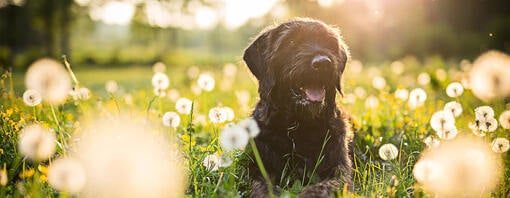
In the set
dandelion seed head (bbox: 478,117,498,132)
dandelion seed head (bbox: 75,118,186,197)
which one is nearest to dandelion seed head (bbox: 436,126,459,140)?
dandelion seed head (bbox: 478,117,498,132)

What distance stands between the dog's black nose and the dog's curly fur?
13 mm

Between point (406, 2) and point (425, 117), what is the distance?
79.2ft

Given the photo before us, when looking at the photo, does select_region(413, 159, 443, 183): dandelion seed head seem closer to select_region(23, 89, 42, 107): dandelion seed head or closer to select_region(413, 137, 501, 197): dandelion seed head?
select_region(413, 137, 501, 197): dandelion seed head

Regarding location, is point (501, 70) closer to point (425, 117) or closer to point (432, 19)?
point (425, 117)

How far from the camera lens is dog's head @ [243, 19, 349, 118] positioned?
4.57m

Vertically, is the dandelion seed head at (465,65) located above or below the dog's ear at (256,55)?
above

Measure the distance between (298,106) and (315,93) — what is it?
22cm

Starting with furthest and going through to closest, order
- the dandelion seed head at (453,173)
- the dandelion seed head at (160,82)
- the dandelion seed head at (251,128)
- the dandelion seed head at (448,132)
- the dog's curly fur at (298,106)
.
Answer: the dandelion seed head at (160,82), the dog's curly fur at (298,106), the dandelion seed head at (448,132), the dandelion seed head at (251,128), the dandelion seed head at (453,173)

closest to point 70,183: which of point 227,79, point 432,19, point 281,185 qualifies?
point 281,185

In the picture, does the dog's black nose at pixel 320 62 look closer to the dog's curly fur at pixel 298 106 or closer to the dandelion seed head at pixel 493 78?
the dog's curly fur at pixel 298 106

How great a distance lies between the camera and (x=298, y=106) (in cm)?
459

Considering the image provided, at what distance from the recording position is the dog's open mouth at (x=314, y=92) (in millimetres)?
4555

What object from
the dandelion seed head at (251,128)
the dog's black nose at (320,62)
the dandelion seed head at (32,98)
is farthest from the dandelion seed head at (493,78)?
the dandelion seed head at (32,98)

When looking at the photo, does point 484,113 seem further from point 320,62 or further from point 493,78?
point 320,62
